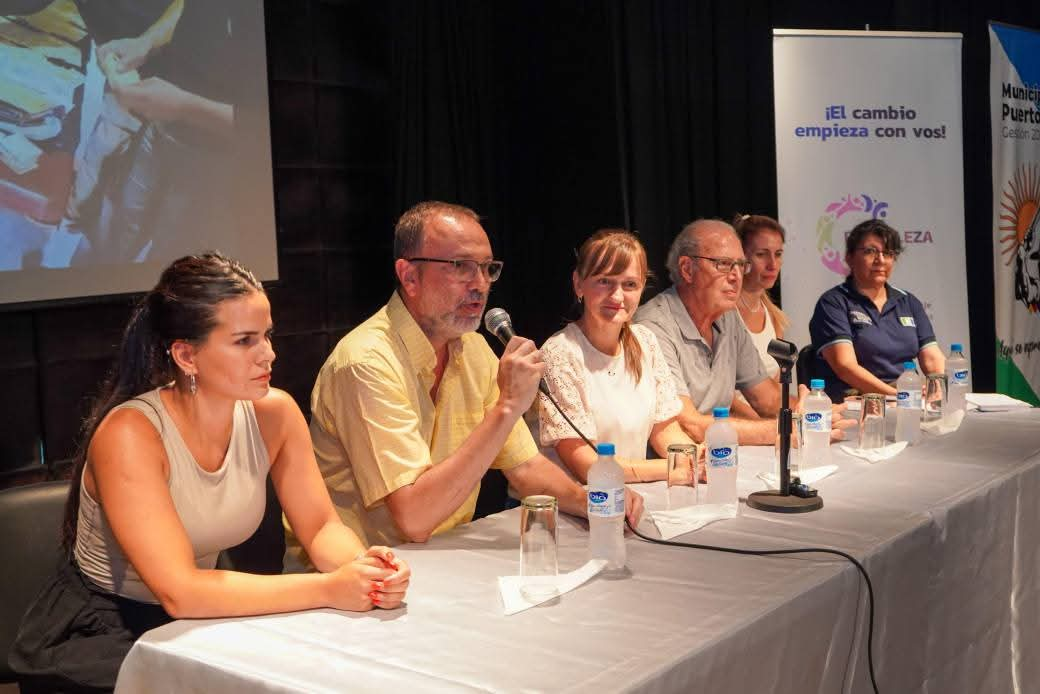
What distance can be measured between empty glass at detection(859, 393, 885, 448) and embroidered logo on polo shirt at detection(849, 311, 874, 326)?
5.19ft

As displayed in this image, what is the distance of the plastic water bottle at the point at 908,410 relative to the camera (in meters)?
2.85

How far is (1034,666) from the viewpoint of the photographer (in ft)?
8.66

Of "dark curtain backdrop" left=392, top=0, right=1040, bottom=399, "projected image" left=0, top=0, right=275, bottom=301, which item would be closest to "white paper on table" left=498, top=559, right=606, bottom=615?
"projected image" left=0, top=0, right=275, bottom=301

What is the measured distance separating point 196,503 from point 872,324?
122 inches

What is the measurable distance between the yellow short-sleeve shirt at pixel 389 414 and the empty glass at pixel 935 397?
1264 millimetres

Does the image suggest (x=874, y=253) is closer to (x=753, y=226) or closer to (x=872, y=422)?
(x=753, y=226)

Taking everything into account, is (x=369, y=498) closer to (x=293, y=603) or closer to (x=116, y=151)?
(x=293, y=603)

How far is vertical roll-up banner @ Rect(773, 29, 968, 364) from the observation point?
500 cm

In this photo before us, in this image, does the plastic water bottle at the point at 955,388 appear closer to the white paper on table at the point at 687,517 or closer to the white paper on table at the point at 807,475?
the white paper on table at the point at 807,475

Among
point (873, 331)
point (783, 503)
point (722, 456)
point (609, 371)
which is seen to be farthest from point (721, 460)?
point (873, 331)

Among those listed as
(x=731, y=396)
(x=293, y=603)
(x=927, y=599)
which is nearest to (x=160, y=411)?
(x=293, y=603)

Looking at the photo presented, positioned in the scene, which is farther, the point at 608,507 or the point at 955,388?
the point at 955,388

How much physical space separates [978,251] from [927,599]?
4748 millimetres

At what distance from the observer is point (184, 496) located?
1.94 metres
